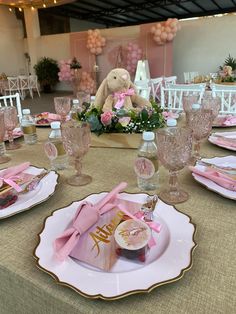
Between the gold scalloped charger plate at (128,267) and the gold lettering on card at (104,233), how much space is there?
0.19 feet

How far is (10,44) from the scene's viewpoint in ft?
31.8

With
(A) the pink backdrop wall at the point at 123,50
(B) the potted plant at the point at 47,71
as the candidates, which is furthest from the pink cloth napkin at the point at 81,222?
(B) the potted plant at the point at 47,71

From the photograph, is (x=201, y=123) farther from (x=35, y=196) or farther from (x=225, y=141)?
(x=35, y=196)

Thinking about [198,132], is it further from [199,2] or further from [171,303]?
[199,2]

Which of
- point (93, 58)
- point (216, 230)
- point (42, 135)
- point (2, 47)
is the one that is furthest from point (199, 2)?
point (216, 230)

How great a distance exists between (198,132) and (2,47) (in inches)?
404

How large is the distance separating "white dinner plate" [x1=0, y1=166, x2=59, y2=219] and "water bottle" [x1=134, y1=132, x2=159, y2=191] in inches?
10.2

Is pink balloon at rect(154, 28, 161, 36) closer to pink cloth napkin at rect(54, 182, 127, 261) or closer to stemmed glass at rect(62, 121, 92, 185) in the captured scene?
stemmed glass at rect(62, 121, 92, 185)

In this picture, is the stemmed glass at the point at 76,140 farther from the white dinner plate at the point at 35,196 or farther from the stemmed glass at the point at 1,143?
the stemmed glass at the point at 1,143

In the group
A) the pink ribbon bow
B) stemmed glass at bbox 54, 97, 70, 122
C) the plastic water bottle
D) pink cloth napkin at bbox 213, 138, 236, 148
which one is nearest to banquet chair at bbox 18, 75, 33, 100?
stemmed glass at bbox 54, 97, 70, 122

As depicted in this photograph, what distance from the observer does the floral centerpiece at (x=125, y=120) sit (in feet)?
3.68

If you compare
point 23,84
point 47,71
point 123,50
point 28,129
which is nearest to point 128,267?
point 28,129

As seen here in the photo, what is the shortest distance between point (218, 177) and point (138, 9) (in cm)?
1102

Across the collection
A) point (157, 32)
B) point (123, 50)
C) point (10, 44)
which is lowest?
point (123, 50)
